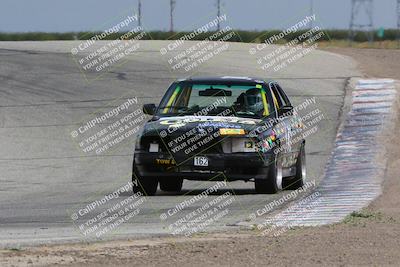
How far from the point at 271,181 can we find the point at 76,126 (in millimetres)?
9485

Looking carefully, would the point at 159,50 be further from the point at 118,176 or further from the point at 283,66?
the point at 118,176

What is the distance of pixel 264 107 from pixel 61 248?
6.37m

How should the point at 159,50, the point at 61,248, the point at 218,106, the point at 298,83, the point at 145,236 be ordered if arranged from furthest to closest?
the point at 159,50, the point at 298,83, the point at 218,106, the point at 145,236, the point at 61,248

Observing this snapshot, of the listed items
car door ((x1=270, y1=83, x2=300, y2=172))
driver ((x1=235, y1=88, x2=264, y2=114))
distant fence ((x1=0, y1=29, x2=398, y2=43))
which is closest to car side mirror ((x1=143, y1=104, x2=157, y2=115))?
driver ((x1=235, y1=88, x2=264, y2=114))

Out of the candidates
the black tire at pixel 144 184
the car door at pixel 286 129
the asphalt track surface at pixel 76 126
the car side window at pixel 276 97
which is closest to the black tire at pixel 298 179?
the car door at pixel 286 129

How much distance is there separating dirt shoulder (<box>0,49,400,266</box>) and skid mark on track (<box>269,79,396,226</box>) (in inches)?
43.3

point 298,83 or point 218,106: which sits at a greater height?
point 218,106

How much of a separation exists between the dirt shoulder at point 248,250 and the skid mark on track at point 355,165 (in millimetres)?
1099

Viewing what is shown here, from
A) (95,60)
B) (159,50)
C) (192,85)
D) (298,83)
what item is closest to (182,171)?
(192,85)

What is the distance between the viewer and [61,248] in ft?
32.2

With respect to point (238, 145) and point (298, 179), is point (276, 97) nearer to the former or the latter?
point (298, 179)

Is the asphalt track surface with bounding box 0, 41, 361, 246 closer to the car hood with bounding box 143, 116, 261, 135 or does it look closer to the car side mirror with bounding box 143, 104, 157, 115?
the car hood with bounding box 143, 116, 261, 135

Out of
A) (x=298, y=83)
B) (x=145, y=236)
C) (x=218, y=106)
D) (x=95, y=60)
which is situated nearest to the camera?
(x=145, y=236)

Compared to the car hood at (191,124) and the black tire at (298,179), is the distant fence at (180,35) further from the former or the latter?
the car hood at (191,124)
